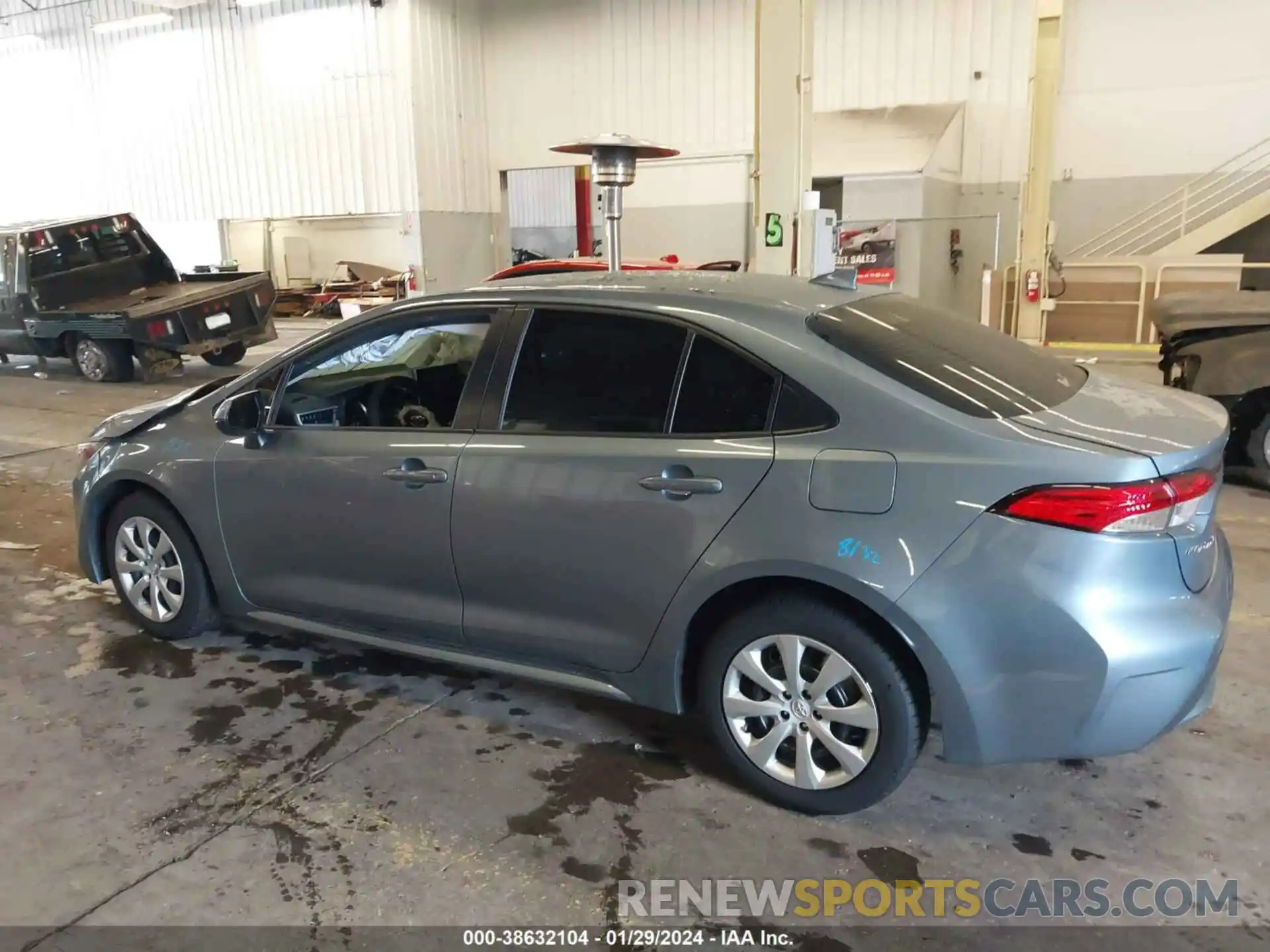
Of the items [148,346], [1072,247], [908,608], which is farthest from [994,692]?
[1072,247]

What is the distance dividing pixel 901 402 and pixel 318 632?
2326 mm

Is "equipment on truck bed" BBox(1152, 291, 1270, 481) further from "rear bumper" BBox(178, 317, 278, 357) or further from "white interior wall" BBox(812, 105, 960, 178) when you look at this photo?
"rear bumper" BBox(178, 317, 278, 357)

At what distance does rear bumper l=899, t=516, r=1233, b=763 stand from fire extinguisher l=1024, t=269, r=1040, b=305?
11.2 meters

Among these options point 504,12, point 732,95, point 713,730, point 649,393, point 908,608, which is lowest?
point 713,730

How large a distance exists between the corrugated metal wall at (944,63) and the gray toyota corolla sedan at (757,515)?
40.7 feet

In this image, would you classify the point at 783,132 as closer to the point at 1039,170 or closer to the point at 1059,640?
the point at 1059,640

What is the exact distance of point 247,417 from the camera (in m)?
3.55

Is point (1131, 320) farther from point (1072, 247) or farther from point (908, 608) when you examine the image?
point (908, 608)

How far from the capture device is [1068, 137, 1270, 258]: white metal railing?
13438mm

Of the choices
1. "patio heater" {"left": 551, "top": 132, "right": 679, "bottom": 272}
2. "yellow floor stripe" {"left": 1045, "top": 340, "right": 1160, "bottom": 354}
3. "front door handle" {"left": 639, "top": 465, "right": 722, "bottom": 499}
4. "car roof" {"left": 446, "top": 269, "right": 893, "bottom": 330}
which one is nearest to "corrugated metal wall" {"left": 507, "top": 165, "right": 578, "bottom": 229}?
"yellow floor stripe" {"left": 1045, "top": 340, "right": 1160, "bottom": 354}

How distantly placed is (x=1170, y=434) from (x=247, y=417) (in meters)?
3.01


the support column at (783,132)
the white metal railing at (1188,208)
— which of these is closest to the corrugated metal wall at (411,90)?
the white metal railing at (1188,208)

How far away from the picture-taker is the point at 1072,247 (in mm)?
14586

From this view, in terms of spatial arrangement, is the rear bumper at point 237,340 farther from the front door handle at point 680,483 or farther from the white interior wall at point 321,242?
the front door handle at point 680,483
